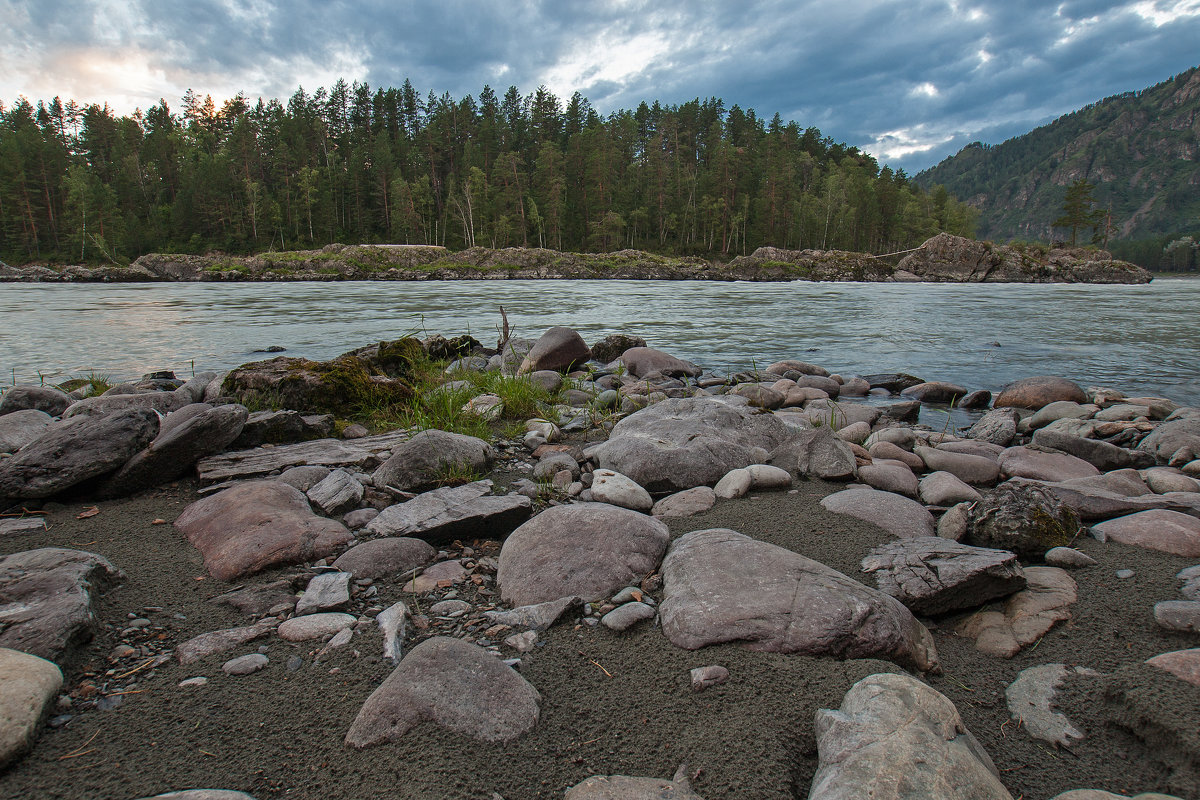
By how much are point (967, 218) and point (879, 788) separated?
99.7 m

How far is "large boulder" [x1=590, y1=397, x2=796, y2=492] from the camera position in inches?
126

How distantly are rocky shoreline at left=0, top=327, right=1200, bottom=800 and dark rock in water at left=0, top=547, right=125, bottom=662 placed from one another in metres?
0.01

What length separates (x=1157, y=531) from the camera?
2385mm

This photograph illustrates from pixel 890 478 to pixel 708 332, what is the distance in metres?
9.58

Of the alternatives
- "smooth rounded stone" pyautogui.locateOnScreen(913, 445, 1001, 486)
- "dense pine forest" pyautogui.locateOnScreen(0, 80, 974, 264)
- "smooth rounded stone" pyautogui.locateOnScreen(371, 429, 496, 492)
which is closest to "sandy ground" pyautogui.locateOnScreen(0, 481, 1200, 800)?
"smooth rounded stone" pyautogui.locateOnScreen(371, 429, 496, 492)

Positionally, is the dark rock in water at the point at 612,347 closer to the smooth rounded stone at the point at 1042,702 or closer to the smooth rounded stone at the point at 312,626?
the smooth rounded stone at the point at 312,626

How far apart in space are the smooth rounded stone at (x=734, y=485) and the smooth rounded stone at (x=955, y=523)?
910mm

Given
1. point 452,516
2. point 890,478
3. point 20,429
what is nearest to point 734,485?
point 890,478

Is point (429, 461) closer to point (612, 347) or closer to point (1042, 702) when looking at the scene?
point (1042, 702)

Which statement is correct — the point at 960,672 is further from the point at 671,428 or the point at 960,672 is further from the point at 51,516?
the point at 51,516

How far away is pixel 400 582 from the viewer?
2.24 metres

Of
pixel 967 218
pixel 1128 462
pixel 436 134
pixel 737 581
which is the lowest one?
pixel 1128 462

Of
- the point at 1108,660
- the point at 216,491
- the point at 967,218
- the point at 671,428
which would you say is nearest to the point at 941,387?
the point at 671,428

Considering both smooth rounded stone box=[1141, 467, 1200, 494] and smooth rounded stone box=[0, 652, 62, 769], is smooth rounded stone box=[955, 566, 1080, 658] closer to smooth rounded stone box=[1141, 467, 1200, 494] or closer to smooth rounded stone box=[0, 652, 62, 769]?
smooth rounded stone box=[1141, 467, 1200, 494]
